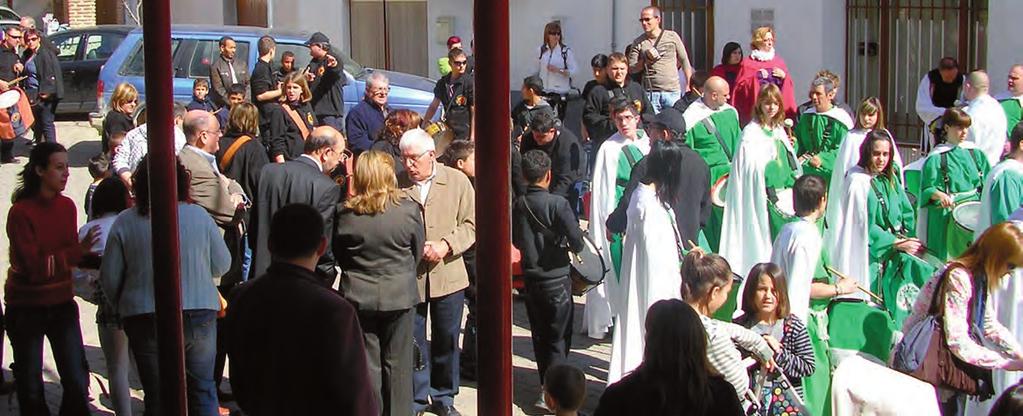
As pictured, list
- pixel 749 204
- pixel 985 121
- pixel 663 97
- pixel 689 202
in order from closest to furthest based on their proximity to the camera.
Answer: pixel 689 202
pixel 749 204
pixel 985 121
pixel 663 97

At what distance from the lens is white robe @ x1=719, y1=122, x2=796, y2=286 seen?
10.2 metres

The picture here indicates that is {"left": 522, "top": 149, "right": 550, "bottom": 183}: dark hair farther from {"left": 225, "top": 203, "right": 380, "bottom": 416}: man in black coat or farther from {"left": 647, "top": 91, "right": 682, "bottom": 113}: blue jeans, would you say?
{"left": 647, "top": 91, "right": 682, "bottom": 113}: blue jeans

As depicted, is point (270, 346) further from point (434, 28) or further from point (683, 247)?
point (434, 28)

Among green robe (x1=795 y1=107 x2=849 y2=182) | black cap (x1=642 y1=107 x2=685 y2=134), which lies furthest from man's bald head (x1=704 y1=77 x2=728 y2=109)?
black cap (x1=642 y1=107 x2=685 y2=134)

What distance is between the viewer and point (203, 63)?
54.4 ft

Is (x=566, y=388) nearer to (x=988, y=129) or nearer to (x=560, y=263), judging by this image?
(x=560, y=263)

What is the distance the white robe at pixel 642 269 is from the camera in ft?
26.8

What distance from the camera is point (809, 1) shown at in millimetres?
17438

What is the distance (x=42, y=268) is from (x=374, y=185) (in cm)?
169

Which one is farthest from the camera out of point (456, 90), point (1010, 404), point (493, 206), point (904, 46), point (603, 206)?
point (904, 46)

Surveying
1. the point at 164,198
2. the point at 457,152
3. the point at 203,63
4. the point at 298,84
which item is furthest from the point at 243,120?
the point at 203,63

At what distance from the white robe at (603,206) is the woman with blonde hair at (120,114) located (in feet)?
11.1

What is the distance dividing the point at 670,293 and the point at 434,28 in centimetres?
1380

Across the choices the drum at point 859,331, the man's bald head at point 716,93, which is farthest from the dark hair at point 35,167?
the man's bald head at point 716,93
